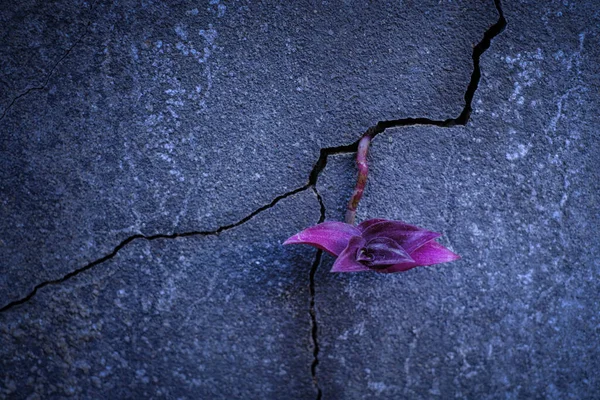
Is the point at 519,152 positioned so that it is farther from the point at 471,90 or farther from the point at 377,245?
the point at 377,245

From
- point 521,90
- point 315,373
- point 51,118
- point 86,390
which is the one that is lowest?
point 86,390

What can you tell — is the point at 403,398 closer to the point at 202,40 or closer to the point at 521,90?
the point at 521,90

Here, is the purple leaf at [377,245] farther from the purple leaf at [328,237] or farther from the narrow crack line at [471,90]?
the narrow crack line at [471,90]

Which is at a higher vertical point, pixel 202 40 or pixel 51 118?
pixel 202 40

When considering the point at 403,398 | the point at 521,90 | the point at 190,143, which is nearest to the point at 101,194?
the point at 190,143

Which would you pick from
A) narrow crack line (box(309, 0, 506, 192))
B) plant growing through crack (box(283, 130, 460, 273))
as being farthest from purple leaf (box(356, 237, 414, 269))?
narrow crack line (box(309, 0, 506, 192))

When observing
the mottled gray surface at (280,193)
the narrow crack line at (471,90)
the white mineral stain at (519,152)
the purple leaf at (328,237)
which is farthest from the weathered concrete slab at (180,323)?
the white mineral stain at (519,152)
